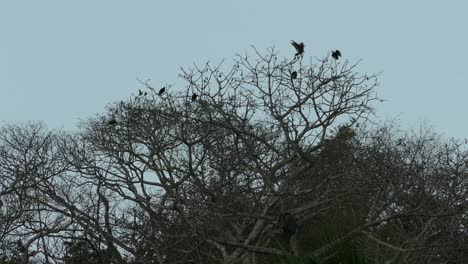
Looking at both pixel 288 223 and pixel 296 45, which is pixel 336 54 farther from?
pixel 288 223

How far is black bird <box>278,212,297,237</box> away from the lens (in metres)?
13.3

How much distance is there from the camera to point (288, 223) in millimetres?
13547

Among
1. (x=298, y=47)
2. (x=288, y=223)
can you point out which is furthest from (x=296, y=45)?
(x=288, y=223)

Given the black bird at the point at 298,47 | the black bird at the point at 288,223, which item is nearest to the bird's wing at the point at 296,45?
the black bird at the point at 298,47

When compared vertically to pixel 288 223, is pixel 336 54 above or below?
above

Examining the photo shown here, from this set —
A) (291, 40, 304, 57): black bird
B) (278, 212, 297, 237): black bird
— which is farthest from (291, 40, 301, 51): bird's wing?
(278, 212, 297, 237): black bird

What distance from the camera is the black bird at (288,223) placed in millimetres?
13326

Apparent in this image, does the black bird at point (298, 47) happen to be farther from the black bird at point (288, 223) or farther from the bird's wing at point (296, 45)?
the black bird at point (288, 223)

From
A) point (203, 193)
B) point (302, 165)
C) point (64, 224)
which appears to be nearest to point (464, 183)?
point (302, 165)

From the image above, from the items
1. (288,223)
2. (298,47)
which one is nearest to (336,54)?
(298,47)

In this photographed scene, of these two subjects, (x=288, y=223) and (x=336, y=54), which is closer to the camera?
(x=288, y=223)

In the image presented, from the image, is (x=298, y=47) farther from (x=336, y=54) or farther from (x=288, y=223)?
(x=288, y=223)

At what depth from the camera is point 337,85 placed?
15250 millimetres

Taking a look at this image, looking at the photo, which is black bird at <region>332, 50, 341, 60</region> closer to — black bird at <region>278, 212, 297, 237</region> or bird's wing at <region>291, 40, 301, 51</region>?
bird's wing at <region>291, 40, 301, 51</region>
